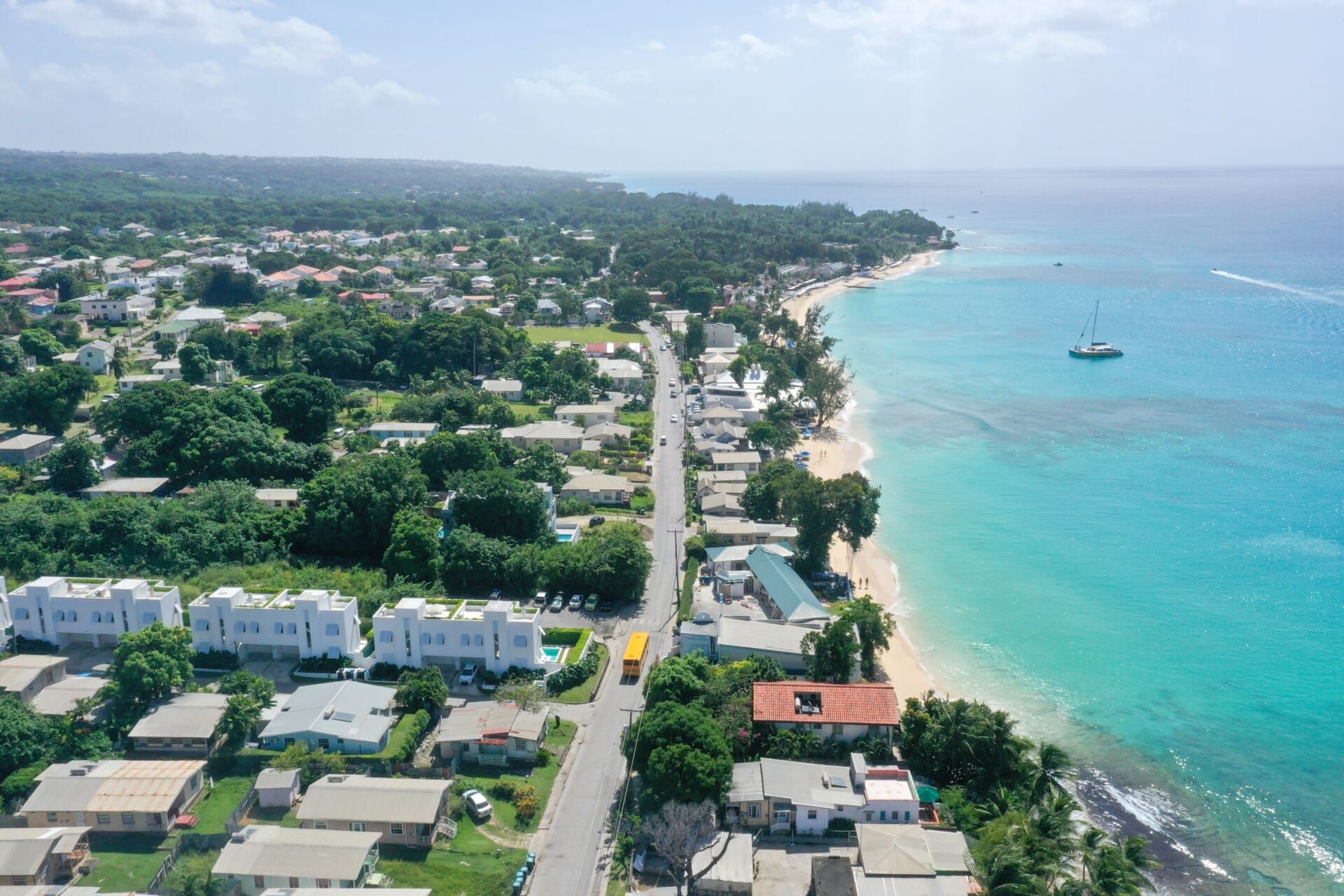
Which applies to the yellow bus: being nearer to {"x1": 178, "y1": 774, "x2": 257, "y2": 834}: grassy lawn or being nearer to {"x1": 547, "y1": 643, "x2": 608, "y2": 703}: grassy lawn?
{"x1": 547, "y1": 643, "x2": 608, "y2": 703}: grassy lawn

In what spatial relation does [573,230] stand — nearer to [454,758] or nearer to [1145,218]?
[1145,218]

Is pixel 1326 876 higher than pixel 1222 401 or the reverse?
the reverse

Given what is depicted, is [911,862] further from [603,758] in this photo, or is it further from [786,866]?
[603,758]

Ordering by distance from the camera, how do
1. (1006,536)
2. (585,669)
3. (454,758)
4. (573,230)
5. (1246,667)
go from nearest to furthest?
(454,758), (585,669), (1246,667), (1006,536), (573,230)

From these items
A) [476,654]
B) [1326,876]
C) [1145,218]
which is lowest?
[1326,876]

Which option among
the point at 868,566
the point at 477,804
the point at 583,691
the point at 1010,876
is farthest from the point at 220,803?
the point at 868,566

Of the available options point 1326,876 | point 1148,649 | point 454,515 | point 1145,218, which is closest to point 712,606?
point 454,515

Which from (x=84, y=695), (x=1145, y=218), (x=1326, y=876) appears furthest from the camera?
(x=1145, y=218)

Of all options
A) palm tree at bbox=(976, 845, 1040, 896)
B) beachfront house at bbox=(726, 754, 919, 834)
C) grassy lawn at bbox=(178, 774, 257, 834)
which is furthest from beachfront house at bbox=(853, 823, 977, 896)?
grassy lawn at bbox=(178, 774, 257, 834)
